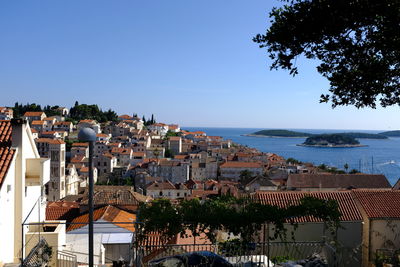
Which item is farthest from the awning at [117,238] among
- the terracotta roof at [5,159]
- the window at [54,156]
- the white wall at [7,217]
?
the window at [54,156]

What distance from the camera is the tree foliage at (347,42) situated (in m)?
5.39

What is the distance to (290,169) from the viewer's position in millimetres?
77750

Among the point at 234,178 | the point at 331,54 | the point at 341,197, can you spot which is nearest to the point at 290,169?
the point at 234,178

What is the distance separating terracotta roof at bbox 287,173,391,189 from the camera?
46156 millimetres

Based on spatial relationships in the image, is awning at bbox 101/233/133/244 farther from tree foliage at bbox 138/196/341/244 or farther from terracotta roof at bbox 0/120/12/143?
tree foliage at bbox 138/196/341/244

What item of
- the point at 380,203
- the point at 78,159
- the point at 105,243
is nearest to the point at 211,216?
the point at 105,243

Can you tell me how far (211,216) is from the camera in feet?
18.0

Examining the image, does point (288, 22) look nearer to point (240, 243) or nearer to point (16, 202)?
point (240, 243)

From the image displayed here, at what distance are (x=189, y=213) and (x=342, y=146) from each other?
8031 inches

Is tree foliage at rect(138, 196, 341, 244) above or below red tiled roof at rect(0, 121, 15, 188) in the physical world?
below

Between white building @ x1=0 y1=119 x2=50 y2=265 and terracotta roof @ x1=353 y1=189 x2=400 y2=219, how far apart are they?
32.9 ft

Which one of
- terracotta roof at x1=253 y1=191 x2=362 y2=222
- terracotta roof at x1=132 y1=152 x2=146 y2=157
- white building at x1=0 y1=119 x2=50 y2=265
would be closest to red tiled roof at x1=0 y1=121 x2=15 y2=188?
white building at x1=0 y1=119 x2=50 y2=265

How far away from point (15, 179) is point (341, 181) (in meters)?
45.9

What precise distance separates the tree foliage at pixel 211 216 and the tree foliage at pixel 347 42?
7.39 ft
